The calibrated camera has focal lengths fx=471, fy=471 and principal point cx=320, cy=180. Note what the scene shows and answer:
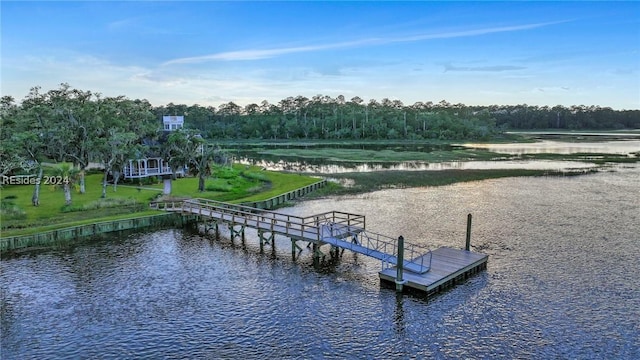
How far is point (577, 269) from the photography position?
2588cm

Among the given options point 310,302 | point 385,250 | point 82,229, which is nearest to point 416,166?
point 385,250

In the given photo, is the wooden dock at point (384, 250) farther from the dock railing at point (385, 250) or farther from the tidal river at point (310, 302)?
the tidal river at point (310, 302)

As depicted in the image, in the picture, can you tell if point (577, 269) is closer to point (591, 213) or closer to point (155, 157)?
point (591, 213)

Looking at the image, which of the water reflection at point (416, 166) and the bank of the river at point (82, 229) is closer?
the bank of the river at point (82, 229)

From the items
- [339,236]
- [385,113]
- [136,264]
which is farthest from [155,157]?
[385,113]

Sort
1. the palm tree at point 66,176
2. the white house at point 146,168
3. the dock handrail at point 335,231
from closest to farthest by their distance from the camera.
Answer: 1. the dock handrail at point 335,231
2. the palm tree at point 66,176
3. the white house at point 146,168

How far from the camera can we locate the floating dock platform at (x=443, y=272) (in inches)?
901

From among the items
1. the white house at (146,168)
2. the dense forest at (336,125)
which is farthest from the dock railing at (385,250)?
the dense forest at (336,125)

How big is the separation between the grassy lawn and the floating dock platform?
21625 millimetres

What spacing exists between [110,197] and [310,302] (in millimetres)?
27917

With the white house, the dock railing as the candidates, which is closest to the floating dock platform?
the dock railing

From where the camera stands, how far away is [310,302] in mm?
21750

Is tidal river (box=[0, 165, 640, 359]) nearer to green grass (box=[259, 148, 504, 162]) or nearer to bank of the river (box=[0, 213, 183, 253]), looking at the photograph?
bank of the river (box=[0, 213, 183, 253])

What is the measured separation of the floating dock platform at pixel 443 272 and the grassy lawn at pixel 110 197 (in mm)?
21625
